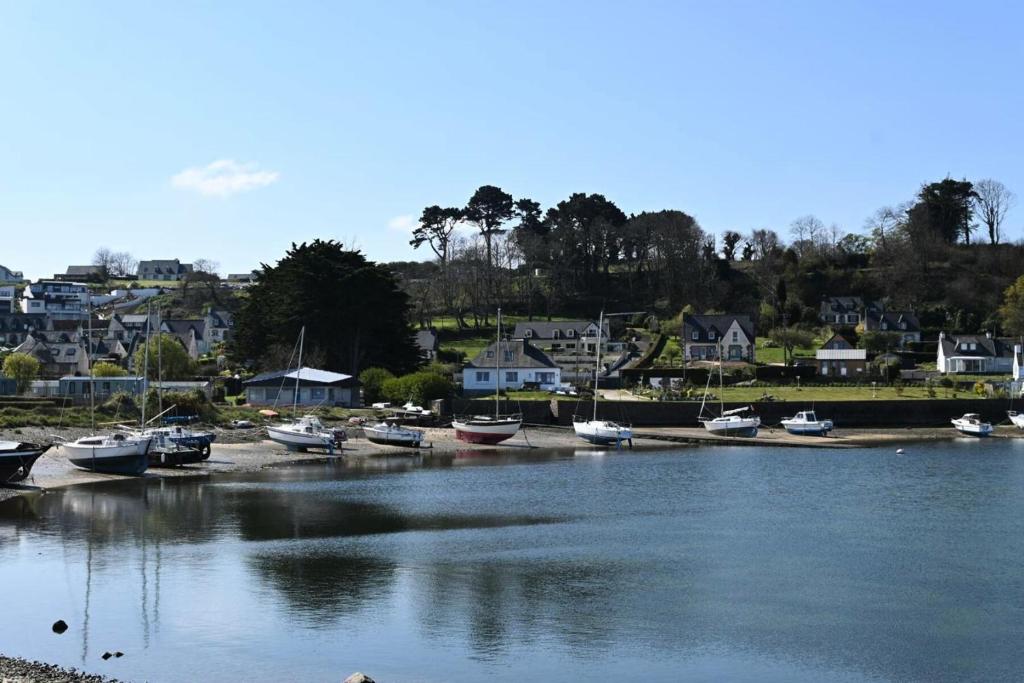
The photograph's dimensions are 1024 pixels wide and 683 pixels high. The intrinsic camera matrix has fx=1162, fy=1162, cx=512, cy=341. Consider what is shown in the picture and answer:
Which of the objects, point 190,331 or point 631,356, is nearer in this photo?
point 631,356

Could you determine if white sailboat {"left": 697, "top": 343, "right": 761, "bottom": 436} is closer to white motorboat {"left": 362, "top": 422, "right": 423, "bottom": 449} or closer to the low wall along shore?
the low wall along shore

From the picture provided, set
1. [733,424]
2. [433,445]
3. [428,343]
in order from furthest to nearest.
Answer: [428,343]
[733,424]
[433,445]

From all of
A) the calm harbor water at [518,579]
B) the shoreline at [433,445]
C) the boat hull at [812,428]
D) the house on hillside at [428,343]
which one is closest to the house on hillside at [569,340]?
the house on hillside at [428,343]

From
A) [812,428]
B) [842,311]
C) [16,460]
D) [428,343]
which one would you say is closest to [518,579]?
[16,460]

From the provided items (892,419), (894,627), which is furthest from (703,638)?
(892,419)

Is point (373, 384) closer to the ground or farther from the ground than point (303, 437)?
farther from the ground

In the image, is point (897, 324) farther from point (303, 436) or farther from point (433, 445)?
point (303, 436)

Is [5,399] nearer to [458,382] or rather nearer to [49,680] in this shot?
[458,382]

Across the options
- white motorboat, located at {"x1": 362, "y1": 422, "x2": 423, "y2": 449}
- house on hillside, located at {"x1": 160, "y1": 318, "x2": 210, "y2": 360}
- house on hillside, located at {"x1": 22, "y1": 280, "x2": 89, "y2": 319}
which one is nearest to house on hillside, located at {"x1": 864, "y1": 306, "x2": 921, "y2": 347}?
white motorboat, located at {"x1": 362, "y1": 422, "x2": 423, "y2": 449}

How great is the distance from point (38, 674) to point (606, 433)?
50.8 meters

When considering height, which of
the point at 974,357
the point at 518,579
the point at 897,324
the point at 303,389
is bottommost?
the point at 518,579

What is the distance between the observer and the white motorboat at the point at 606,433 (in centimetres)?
6938

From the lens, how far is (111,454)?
162ft

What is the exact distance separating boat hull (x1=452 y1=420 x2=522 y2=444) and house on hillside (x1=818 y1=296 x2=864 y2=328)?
210 feet
